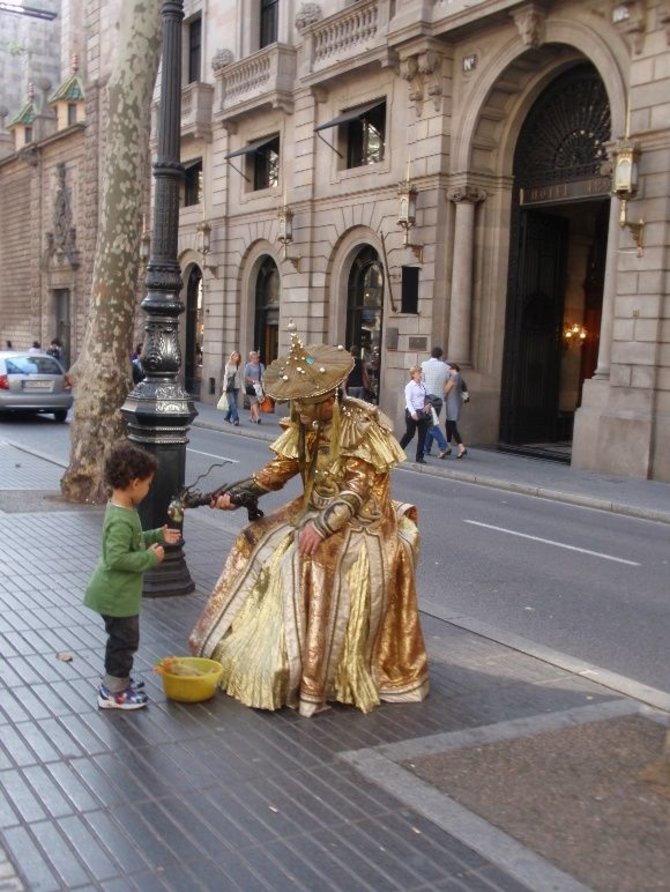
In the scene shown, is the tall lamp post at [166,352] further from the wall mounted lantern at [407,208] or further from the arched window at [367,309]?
the arched window at [367,309]

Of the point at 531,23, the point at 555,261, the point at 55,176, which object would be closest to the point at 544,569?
the point at 531,23

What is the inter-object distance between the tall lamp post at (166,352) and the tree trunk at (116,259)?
3.42 metres

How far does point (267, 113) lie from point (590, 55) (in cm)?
1167

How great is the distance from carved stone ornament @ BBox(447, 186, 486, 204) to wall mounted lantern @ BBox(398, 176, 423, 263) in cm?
90

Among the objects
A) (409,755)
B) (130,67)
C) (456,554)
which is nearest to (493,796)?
(409,755)

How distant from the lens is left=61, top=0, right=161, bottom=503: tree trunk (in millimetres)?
10625

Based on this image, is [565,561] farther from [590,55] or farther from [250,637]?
[590,55]

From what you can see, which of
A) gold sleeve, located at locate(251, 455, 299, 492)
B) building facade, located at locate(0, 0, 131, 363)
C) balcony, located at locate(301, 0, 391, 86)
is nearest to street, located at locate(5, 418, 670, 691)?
gold sleeve, located at locate(251, 455, 299, 492)

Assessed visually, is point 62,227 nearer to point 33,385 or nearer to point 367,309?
point 33,385

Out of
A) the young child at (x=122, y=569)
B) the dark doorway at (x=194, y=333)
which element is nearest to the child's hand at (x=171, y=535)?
the young child at (x=122, y=569)

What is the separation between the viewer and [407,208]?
20281 millimetres

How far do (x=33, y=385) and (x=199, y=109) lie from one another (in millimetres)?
11585

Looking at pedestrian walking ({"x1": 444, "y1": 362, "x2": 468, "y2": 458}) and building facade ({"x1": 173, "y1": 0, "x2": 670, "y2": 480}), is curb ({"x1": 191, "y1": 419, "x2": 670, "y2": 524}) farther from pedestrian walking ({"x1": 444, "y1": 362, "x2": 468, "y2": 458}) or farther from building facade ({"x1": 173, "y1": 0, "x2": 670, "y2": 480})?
building facade ({"x1": 173, "y1": 0, "x2": 670, "y2": 480})

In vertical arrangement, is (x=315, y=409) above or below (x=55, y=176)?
below
